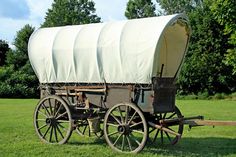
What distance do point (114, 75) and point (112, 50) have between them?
632 millimetres

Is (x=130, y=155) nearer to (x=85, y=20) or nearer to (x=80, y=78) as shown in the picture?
(x=80, y=78)

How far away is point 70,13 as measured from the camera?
241 ft

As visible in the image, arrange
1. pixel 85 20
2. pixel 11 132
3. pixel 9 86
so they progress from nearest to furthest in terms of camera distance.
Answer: pixel 11 132 → pixel 9 86 → pixel 85 20

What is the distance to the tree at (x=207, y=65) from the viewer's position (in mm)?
44781

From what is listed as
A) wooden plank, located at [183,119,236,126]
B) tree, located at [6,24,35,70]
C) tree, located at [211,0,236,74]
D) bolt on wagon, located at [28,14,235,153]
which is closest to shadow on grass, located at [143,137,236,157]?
bolt on wagon, located at [28,14,235,153]

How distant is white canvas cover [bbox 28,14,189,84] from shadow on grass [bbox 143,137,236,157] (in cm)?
192

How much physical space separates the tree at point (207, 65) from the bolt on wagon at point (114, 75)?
31944 millimetres

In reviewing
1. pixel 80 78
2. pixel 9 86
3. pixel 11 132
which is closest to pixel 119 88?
pixel 80 78

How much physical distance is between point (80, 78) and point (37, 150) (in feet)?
7.34

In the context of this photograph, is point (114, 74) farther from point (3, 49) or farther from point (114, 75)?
point (3, 49)

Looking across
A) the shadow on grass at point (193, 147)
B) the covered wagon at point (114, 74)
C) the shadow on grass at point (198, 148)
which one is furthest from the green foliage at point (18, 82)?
the shadow on grass at point (198, 148)

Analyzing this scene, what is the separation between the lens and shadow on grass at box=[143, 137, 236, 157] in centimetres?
1118

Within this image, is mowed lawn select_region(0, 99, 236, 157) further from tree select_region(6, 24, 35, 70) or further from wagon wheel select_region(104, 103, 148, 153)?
tree select_region(6, 24, 35, 70)

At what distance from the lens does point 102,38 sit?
11.6 metres
